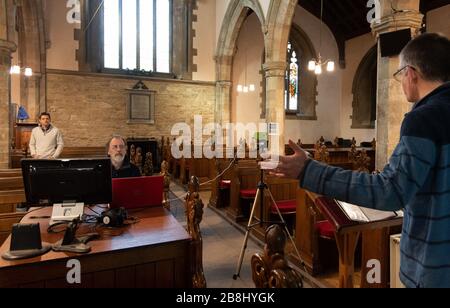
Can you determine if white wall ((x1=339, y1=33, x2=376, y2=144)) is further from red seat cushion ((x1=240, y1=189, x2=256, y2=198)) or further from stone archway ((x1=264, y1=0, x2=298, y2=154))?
red seat cushion ((x1=240, y1=189, x2=256, y2=198))

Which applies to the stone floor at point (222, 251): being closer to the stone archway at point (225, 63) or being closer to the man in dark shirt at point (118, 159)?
the man in dark shirt at point (118, 159)

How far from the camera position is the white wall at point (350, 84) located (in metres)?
13.5

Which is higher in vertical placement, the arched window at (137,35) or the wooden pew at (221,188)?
the arched window at (137,35)

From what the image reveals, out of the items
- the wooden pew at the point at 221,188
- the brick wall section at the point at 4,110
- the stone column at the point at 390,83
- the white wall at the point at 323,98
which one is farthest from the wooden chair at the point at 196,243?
the white wall at the point at 323,98

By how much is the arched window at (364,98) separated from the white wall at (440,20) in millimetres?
3246

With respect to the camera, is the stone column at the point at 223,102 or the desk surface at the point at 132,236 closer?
the desk surface at the point at 132,236

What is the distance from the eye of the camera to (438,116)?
3.05ft

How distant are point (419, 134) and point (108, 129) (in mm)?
10574

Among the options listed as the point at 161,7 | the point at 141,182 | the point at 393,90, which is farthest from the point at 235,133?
the point at 141,182

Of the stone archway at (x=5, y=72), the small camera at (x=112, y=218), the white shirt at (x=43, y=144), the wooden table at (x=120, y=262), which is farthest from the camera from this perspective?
the stone archway at (x=5, y=72)

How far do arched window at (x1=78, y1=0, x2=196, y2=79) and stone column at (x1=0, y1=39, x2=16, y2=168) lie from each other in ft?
15.6

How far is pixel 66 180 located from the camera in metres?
2.00

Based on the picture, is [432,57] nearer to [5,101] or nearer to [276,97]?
[5,101]
